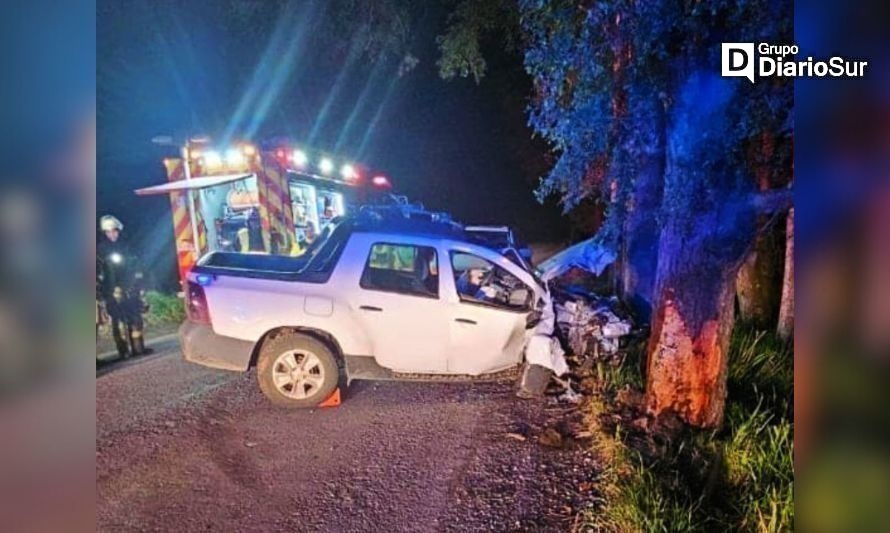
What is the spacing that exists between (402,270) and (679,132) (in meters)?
3.28

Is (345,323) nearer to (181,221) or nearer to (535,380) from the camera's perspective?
(535,380)

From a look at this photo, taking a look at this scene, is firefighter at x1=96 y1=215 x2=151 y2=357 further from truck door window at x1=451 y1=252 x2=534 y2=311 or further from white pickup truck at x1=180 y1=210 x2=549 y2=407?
truck door window at x1=451 y1=252 x2=534 y2=311

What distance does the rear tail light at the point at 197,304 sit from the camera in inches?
207

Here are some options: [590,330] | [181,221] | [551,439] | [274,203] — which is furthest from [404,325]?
[181,221]

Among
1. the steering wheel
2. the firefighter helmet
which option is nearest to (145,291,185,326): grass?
Answer: the firefighter helmet

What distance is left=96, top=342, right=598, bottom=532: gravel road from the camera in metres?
3.59

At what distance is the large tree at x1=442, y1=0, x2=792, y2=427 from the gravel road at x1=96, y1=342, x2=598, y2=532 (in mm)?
1210

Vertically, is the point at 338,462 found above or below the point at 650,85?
below

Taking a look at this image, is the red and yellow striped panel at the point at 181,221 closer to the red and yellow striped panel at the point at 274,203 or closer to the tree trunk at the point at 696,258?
the red and yellow striped panel at the point at 274,203

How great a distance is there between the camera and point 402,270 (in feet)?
20.9

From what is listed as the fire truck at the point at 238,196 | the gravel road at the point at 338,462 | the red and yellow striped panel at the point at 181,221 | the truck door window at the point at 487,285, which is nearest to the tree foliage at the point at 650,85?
→ the truck door window at the point at 487,285

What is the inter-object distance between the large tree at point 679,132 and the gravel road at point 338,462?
47.7 inches

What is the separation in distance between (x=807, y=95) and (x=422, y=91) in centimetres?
1985

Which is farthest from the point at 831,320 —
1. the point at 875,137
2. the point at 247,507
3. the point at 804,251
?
the point at 247,507
